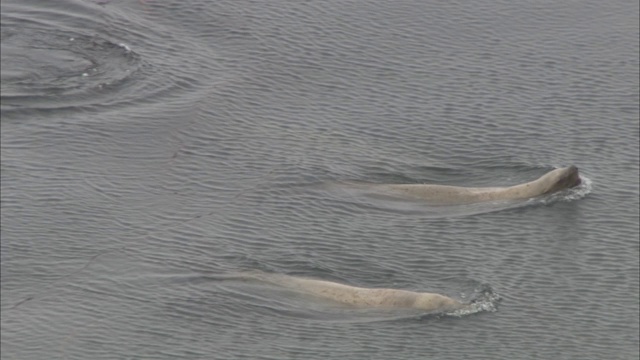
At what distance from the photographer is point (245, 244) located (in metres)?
16.6

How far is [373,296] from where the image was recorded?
15602 millimetres

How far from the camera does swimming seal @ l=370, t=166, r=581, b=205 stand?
1780 centimetres

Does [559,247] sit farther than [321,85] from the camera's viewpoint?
No

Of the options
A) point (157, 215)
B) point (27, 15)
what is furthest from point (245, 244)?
point (27, 15)

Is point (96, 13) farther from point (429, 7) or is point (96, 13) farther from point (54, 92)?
point (429, 7)

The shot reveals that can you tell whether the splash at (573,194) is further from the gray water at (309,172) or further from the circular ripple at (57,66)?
the circular ripple at (57,66)

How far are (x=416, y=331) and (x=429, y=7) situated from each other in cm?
823

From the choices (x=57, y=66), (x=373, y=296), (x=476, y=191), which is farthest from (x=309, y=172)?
(x=57, y=66)

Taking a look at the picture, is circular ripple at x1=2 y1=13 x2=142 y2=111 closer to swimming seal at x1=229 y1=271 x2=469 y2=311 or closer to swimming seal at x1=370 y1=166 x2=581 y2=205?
swimming seal at x1=370 y1=166 x2=581 y2=205

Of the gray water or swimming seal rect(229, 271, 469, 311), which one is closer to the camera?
the gray water

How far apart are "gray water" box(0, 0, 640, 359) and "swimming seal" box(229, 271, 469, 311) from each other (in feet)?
0.38

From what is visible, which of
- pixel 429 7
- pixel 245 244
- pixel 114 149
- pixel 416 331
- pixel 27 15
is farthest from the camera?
pixel 429 7

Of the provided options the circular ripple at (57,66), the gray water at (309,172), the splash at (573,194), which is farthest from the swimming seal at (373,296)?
the circular ripple at (57,66)

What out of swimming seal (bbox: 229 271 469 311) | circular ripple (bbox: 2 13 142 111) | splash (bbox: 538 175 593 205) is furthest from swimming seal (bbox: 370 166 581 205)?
circular ripple (bbox: 2 13 142 111)
